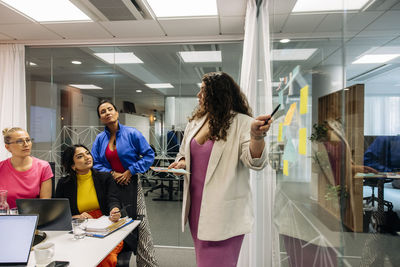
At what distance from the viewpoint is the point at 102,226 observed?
1429 mm

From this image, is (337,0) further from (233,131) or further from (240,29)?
(240,29)

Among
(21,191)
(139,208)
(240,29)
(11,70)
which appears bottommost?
(139,208)

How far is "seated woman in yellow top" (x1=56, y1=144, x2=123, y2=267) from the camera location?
1821 millimetres

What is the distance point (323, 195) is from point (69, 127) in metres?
3.49

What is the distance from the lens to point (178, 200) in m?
3.20

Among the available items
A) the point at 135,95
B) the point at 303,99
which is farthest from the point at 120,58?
the point at 303,99

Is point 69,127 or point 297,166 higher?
point 69,127

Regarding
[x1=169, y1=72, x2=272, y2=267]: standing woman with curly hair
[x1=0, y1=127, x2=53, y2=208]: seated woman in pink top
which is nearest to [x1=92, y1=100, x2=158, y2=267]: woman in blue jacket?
[x1=0, y1=127, x2=53, y2=208]: seated woman in pink top

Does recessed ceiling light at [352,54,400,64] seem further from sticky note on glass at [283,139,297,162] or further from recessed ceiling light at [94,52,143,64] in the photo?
recessed ceiling light at [94,52,143,64]

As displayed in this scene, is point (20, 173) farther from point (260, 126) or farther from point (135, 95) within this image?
point (260, 126)

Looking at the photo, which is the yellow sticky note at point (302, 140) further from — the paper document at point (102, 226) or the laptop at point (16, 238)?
the laptop at point (16, 238)

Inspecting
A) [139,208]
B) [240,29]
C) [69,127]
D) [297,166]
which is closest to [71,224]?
[139,208]

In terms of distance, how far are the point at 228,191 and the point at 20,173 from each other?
5.47 ft

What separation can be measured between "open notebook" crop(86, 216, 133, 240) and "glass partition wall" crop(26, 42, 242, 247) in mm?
1689
